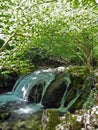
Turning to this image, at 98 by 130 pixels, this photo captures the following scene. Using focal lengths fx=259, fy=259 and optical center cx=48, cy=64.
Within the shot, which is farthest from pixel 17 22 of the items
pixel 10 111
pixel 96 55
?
pixel 96 55

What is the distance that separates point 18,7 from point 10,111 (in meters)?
6.42

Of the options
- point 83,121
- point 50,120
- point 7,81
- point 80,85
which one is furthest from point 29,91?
point 83,121

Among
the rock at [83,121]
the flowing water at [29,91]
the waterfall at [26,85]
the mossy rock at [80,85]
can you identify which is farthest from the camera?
the waterfall at [26,85]

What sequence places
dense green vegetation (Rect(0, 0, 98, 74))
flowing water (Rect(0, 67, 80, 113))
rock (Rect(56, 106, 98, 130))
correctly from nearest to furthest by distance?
rock (Rect(56, 106, 98, 130)) → dense green vegetation (Rect(0, 0, 98, 74)) → flowing water (Rect(0, 67, 80, 113))

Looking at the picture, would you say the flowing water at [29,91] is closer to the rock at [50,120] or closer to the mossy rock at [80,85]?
the mossy rock at [80,85]

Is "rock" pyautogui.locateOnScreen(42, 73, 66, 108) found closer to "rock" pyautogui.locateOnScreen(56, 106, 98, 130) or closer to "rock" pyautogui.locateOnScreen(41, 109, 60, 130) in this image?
"rock" pyautogui.locateOnScreen(41, 109, 60, 130)

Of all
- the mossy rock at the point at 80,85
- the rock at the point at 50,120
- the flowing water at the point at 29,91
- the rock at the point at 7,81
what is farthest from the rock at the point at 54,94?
the rock at the point at 50,120

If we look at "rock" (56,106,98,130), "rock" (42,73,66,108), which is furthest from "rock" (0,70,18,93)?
"rock" (56,106,98,130)

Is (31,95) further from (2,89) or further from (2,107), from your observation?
(2,89)

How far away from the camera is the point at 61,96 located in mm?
12008

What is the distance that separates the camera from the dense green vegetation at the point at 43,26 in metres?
6.54

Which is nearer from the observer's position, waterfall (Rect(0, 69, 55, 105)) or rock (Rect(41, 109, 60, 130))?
rock (Rect(41, 109, 60, 130))

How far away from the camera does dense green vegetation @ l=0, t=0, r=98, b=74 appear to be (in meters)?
6.54

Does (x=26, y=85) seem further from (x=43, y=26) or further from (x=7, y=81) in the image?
(x=43, y=26)
